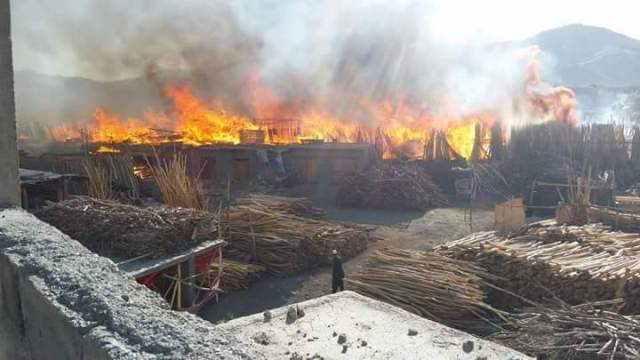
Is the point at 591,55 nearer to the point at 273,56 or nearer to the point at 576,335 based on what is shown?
the point at 273,56

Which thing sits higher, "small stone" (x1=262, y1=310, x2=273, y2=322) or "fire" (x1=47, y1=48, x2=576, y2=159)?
"fire" (x1=47, y1=48, x2=576, y2=159)

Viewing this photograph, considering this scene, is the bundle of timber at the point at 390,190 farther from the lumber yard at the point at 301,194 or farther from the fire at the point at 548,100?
the fire at the point at 548,100

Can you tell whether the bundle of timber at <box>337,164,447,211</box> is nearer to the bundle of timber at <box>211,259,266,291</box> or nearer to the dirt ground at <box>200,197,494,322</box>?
the dirt ground at <box>200,197,494,322</box>

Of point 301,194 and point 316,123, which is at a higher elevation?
point 316,123

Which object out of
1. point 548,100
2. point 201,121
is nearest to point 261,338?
point 548,100

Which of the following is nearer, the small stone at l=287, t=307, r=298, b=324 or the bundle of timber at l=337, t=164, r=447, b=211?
the small stone at l=287, t=307, r=298, b=324

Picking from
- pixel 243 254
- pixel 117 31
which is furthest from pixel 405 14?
pixel 243 254

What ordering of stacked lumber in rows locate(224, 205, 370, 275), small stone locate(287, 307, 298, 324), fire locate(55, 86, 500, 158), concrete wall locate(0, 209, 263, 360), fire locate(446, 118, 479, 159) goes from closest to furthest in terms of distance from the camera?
concrete wall locate(0, 209, 263, 360) < small stone locate(287, 307, 298, 324) < stacked lumber in rows locate(224, 205, 370, 275) < fire locate(446, 118, 479, 159) < fire locate(55, 86, 500, 158)

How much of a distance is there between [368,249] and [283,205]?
2725 mm

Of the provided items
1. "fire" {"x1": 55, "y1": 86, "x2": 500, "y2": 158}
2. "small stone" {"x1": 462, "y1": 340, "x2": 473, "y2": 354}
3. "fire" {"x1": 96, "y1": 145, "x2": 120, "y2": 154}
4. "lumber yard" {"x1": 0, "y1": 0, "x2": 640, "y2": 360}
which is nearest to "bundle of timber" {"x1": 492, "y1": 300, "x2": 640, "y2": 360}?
"lumber yard" {"x1": 0, "y1": 0, "x2": 640, "y2": 360}

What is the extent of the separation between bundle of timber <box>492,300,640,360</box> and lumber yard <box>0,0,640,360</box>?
3 centimetres

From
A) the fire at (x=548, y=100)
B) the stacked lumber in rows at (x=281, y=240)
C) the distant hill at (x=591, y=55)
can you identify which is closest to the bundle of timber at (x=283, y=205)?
the stacked lumber in rows at (x=281, y=240)

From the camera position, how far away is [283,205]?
14406 millimetres

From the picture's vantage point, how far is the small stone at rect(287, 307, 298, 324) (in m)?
5.82
